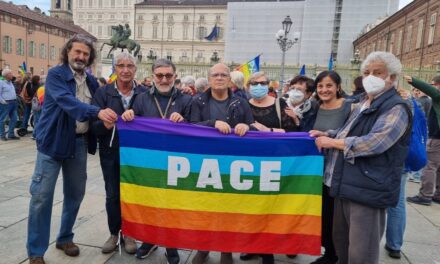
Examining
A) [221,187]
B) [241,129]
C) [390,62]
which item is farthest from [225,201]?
[390,62]

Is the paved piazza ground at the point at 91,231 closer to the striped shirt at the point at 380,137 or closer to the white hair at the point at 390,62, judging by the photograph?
the striped shirt at the point at 380,137

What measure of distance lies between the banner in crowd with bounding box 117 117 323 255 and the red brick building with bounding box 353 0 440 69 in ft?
76.6

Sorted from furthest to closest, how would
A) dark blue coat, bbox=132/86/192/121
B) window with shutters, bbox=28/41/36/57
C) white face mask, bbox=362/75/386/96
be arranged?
1. window with shutters, bbox=28/41/36/57
2. dark blue coat, bbox=132/86/192/121
3. white face mask, bbox=362/75/386/96

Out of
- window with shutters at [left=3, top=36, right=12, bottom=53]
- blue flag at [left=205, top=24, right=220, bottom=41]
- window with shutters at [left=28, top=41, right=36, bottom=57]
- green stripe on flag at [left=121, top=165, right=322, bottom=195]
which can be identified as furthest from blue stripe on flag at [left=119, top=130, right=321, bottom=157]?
blue flag at [left=205, top=24, right=220, bottom=41]

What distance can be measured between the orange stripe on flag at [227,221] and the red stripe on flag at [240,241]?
0.04 meters

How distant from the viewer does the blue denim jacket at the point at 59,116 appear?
126 inches

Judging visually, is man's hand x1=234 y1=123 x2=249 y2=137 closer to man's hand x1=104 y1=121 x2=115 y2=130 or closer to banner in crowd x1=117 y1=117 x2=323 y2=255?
banner in crowd x1=117 y1=117 x2=323 y2=255

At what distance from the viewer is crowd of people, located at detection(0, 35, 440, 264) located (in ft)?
8.77

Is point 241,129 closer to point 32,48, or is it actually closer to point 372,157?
point 372,157

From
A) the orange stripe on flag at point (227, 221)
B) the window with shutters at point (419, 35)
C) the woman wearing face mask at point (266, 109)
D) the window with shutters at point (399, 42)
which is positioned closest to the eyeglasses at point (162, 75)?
the woman wearing face mask at point (266, 109)

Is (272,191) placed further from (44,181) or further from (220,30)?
(220,30)

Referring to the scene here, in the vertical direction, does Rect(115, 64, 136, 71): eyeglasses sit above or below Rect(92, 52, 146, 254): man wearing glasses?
above

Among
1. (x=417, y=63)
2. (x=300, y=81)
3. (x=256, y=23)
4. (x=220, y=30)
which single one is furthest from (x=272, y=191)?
(x=220, y=30)

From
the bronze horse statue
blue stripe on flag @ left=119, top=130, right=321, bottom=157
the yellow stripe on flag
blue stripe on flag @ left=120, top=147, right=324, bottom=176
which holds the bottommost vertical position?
the yellow stripe on flag
